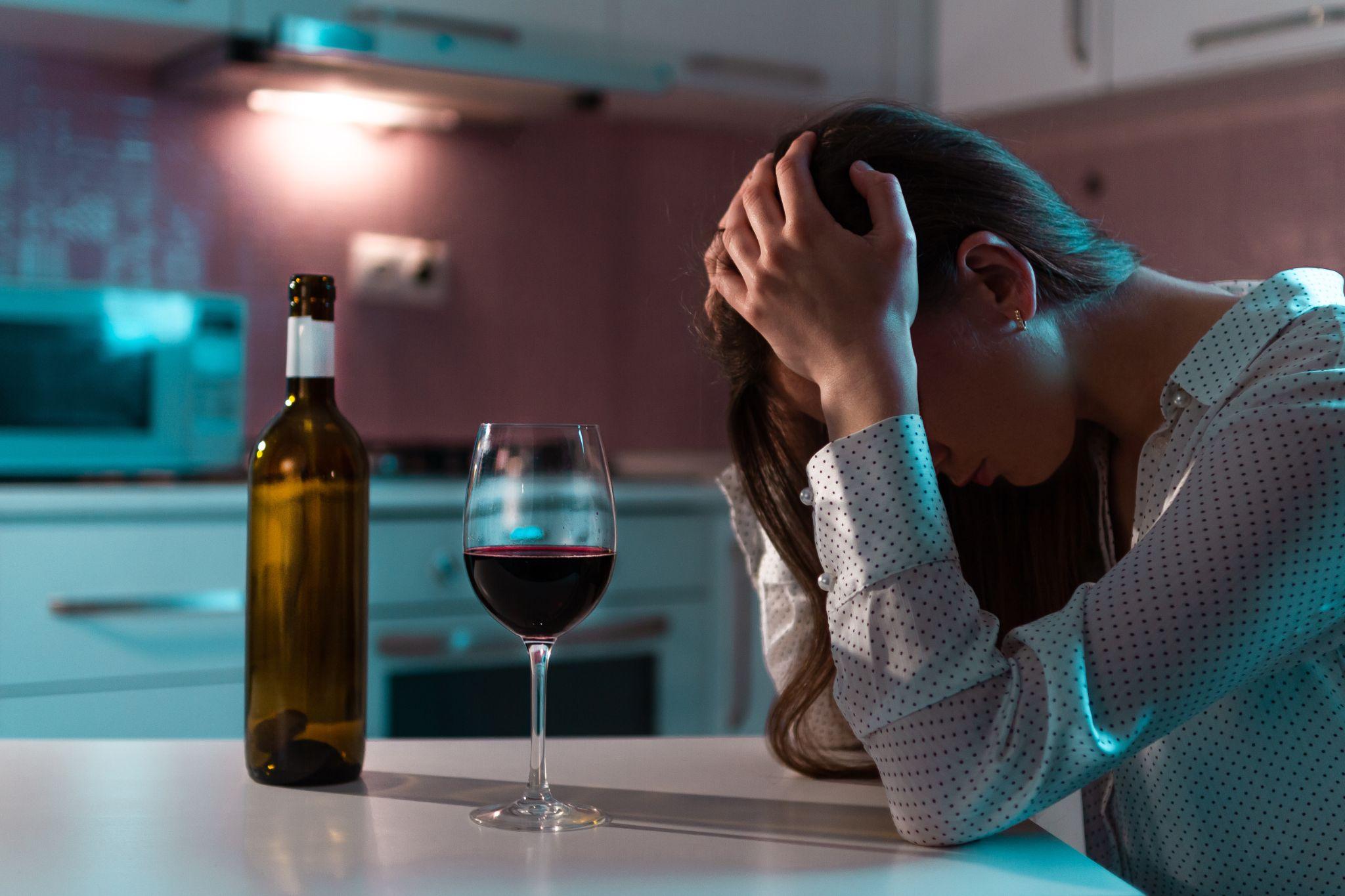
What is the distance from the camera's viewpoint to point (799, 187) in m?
0.92

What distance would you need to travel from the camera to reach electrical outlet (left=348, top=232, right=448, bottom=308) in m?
2.93

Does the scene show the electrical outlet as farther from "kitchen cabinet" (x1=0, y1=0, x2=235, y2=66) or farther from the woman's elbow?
the woman's elbow

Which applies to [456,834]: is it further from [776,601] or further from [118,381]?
[118,381]

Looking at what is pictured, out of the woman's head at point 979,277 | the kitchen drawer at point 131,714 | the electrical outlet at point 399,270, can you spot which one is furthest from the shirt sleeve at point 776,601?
the electrical outlet at point 399,270

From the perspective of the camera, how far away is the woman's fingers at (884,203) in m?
0.89

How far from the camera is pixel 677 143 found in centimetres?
337

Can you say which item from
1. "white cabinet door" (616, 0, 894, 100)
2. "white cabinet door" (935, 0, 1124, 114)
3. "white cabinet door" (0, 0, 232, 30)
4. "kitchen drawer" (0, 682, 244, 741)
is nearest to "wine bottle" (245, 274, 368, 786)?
"kitchen drawer" (0, 682, 244, 741)

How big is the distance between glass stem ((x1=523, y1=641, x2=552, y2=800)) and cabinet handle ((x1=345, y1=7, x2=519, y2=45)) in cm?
203

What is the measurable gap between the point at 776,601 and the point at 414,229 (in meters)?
2.04

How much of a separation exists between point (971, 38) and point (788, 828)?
2674 mm

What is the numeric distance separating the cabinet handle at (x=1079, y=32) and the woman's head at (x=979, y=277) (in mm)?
1919

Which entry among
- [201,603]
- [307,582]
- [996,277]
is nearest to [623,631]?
[201,603]

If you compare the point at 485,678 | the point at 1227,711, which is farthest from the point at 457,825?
the point at 485,678

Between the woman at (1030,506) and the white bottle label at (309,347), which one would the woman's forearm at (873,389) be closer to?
the woman at (1030,506)
